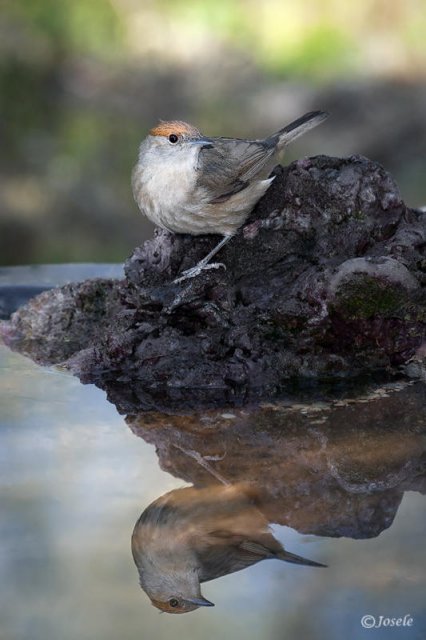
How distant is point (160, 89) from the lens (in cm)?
1391

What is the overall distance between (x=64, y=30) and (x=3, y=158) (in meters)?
3.10

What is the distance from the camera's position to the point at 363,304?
3.44 metres

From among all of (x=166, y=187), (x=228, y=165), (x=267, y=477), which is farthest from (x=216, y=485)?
(x=228, y=165)

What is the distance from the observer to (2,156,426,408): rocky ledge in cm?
345

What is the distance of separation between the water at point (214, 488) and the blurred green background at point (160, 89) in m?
6.00

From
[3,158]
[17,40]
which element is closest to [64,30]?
[17,40]

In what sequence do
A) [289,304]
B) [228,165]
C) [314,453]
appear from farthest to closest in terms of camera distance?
1. [228,165]
2. [289,304]
3. [314,453]

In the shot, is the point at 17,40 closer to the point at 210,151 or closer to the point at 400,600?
the point at 210,151

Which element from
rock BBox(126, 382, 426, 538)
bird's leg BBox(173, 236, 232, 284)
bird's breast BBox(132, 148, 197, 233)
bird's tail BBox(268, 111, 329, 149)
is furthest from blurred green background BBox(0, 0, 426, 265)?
rock BBox(126, 382, 426, 538)

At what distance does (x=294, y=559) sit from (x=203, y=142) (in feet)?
6.62

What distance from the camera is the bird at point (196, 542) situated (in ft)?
7.34

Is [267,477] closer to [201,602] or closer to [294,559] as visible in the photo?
[294,559]

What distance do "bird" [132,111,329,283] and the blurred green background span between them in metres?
5.06

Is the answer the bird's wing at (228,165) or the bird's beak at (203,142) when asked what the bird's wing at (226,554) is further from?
the bird's beak at (203,142)
